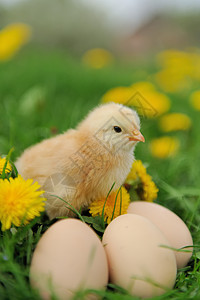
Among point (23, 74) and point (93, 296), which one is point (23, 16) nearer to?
point (23, 74)

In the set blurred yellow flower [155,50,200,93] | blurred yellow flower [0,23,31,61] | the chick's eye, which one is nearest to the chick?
the chick's eye

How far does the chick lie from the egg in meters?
0.16

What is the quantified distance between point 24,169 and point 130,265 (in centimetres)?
51

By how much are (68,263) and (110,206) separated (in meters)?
0.32

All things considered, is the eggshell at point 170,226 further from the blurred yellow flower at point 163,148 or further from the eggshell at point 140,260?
the blurred yellow flower at point 163,148

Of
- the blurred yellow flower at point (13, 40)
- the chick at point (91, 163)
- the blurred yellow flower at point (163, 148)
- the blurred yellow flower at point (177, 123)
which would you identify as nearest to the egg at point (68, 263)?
the chick at point (91, 163)

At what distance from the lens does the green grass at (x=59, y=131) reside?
95cm

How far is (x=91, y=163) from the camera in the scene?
1096 mm

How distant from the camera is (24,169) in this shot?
1.20 m

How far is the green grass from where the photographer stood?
95cm

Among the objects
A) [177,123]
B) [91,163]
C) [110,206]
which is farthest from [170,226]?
[177,123]

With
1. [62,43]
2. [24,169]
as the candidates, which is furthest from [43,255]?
[62,43]

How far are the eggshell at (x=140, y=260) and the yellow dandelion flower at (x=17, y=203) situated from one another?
248 millimetres

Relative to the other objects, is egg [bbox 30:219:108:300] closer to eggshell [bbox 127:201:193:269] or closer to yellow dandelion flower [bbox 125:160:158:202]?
eggshell [bbox 127:201:193:269]
